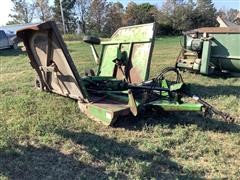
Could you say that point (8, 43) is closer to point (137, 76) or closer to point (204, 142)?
point (137, 76)

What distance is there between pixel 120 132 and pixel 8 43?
15593mm

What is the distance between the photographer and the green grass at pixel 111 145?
370 centimetres

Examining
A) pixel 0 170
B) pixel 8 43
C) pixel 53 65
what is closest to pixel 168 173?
pixel 0 170

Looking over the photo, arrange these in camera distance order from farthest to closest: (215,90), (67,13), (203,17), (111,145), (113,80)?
(67,13) → (203,17) → (215,90) → (113,80) → (111,145)

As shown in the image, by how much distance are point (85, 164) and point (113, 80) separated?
198cm

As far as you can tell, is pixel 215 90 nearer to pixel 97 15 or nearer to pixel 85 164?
pixel 85 164

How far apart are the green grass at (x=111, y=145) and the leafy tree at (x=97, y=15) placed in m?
34.6

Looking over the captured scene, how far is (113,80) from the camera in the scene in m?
5.60

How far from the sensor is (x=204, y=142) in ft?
14.2

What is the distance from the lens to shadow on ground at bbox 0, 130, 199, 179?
11.9ft

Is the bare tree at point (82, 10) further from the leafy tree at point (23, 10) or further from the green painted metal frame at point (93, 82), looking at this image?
the green painted metal frame at point (93, 82)

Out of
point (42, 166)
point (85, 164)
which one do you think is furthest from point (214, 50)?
point (42, 166)


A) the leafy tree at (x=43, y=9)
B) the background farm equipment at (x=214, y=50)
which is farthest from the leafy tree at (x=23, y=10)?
the background farm equipment at (x=214, y=50)

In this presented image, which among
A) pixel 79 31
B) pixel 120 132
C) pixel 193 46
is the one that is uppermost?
pixel 193 46
